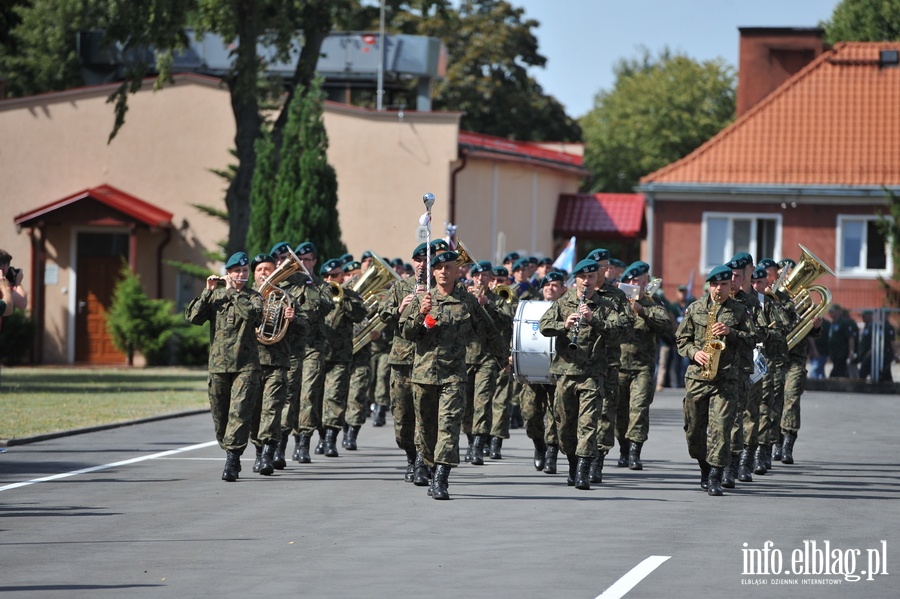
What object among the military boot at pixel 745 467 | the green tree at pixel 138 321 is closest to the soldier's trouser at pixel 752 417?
the military boot at pixel 745 467

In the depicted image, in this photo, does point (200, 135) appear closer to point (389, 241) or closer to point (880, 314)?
point (389, 241)

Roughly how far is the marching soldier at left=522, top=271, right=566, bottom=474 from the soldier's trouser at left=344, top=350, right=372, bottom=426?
220 centimetres

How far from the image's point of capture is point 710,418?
13.2m

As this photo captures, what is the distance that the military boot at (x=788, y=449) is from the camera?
16.1 metres

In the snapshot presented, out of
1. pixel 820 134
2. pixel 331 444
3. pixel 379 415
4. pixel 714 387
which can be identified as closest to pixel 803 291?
pixel 714 387

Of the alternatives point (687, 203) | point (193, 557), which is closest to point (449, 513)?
point (193, 557)

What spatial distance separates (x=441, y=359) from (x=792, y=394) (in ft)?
16.0

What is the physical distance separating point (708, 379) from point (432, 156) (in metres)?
24.5

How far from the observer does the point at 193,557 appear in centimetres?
985

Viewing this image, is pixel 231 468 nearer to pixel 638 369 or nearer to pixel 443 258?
pixel 443 258

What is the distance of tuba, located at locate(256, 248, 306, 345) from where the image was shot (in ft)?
47.2

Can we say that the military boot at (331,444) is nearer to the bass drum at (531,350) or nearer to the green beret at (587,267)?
the bass drum at (531,350)

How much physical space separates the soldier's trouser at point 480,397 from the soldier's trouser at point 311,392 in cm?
145

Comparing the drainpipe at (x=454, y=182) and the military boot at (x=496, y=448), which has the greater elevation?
the drainpipe at (x=454, y=182)
